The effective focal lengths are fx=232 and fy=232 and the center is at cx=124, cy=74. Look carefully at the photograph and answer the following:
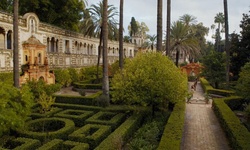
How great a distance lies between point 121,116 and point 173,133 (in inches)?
209

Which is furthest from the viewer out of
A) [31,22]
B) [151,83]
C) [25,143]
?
[31,22]

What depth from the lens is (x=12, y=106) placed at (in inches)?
468

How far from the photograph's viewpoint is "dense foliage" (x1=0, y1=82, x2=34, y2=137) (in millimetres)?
10422

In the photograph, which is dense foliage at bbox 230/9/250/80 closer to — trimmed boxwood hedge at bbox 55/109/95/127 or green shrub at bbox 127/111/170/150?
green shrub at bbox 127/111/170/150

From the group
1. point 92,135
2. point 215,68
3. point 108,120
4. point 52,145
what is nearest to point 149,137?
point 92,135

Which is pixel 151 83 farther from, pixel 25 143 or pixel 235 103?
pixel 235 103

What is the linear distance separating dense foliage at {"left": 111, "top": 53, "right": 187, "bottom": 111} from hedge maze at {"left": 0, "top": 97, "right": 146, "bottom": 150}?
155cm

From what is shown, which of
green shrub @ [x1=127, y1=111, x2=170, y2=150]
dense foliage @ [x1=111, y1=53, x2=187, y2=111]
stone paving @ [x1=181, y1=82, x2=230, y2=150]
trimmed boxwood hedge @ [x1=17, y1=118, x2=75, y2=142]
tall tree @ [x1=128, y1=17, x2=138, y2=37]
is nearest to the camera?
green shrub @ [x1=127, y1=111, x2=170, y2=150]

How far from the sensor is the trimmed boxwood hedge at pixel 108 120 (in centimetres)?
1452

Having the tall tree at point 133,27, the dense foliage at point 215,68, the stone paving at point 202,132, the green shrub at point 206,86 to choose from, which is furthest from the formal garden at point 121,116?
the tall tree at point 133,27

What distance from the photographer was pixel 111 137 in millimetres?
11703

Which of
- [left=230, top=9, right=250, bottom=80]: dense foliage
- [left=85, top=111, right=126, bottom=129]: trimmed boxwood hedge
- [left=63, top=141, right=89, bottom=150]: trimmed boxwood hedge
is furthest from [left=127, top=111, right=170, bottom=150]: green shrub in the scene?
[left=230, top=9, right=250, bottom=80]: dense foliage

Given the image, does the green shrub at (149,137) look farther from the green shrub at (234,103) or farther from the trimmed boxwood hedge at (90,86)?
the trimmed boxwood hedge at (90,86)

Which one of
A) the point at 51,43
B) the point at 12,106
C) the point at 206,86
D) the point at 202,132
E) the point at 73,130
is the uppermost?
the point at 51,43
